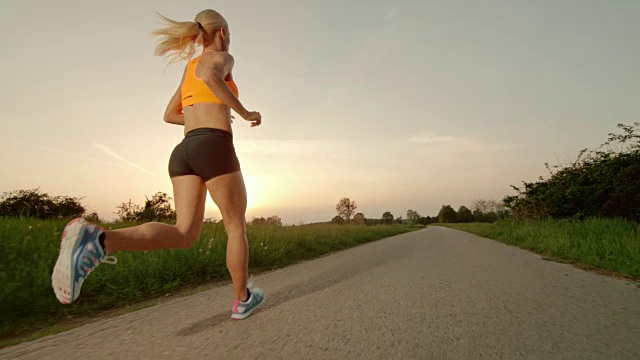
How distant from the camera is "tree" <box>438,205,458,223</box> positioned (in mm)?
122512

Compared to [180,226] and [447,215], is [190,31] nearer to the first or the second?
[180,226]

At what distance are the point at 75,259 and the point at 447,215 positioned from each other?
132 metres

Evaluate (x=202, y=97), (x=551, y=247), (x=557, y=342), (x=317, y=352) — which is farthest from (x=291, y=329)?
(x=551, y=247)

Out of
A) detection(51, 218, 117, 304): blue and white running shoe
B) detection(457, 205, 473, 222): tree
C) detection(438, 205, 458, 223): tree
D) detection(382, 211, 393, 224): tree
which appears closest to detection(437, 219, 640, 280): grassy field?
detection(51, 218, 117, 304): blue and white running shoe

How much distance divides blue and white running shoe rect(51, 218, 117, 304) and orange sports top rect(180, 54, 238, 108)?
116cm

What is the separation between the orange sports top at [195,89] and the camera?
269 centimetres

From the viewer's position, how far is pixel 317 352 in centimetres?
192

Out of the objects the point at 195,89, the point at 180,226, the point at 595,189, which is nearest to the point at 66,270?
the point at 180,226

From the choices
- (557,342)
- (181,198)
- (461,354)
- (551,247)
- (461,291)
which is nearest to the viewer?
(461,354)

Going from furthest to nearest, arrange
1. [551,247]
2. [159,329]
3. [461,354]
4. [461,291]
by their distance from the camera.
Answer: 1. [551,247]
2. [461,291]
3. [159,329]
4. [461,354]

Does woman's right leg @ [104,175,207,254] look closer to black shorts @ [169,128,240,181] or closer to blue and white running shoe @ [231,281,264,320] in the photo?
black shorts @ [169,128,240,181]

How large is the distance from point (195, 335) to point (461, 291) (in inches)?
103

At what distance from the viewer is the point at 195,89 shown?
2736 mm

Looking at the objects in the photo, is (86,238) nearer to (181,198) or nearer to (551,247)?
(181,198)
